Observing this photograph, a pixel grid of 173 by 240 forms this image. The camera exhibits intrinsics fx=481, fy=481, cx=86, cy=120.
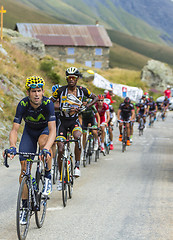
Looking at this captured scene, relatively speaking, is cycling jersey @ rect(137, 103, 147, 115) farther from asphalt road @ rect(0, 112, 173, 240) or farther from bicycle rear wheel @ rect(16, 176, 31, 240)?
bicycle rear wheel @ rect(16, 176, 31, 240)

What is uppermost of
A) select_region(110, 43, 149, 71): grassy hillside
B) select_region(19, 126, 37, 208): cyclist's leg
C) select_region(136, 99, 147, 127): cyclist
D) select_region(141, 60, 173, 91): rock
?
select_region(110, 43, 149, 71): grassy hillside

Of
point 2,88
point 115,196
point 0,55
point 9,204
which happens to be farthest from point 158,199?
point 0,55

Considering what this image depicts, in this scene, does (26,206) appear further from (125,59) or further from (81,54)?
(125,59)

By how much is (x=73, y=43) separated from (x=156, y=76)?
15215mm

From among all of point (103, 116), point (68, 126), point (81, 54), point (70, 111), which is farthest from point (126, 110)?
point (81, 54)

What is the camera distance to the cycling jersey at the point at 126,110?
1645 centimetres

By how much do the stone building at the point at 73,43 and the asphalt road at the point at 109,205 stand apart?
191 feet

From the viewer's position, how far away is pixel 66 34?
74.6 m

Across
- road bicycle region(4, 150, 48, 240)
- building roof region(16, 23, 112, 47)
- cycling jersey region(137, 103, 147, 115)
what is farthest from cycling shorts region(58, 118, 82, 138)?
building roof region(16, 23, 112, 47)

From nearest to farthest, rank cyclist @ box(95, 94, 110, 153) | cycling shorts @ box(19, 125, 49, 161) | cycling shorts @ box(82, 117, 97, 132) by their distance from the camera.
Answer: cycling shorts @ box(19, 125, 49, 161) → cycling shorts @ box(82, 117, 97, 132) → cyclist @ box(95, 94, 110, 153)

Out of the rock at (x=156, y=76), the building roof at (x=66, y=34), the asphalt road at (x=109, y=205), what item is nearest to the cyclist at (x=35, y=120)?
the asphalt road at (x=109, y=205)

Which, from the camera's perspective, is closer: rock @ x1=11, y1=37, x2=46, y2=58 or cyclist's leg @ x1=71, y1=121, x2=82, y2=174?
cyclist's leg @ x1=71, y1=121, x2=82, y2=174

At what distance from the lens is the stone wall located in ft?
230

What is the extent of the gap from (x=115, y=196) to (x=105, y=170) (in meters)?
3.11
